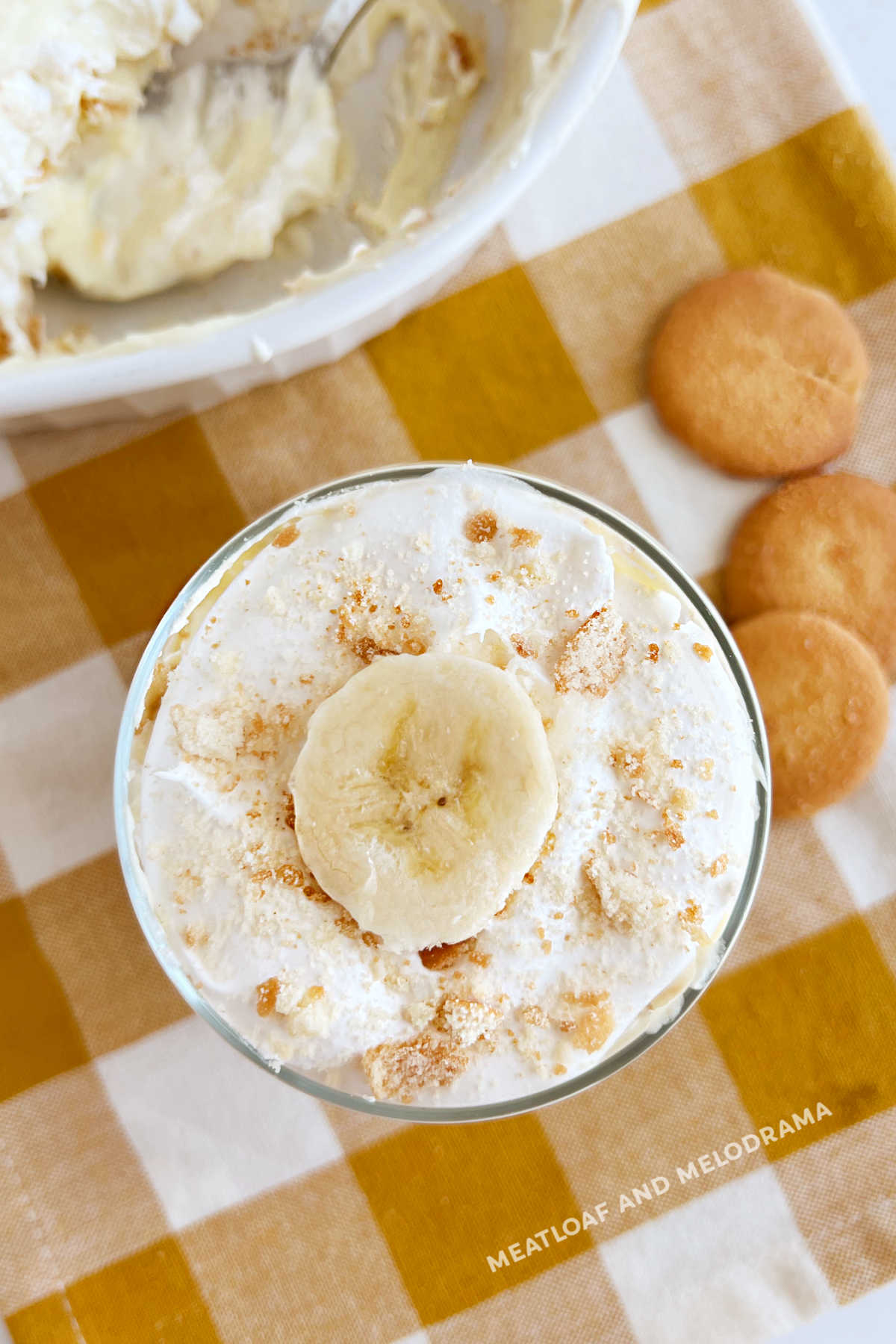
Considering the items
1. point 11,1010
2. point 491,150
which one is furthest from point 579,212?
point 11,1010

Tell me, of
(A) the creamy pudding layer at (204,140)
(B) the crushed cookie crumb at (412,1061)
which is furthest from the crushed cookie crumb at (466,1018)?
(A) the creamy pudding layer at (204,140)

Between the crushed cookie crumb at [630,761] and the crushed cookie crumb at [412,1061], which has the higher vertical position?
the crushed cookie crumb at [630,761]

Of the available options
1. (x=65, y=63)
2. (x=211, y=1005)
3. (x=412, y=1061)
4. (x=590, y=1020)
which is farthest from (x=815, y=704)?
(x=65, y=63)

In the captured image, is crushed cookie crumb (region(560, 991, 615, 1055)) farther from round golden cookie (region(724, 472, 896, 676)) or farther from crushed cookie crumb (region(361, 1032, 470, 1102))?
round golden cookie (region(724, 472, 896, 676))

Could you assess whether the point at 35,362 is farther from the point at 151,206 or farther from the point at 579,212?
the point at 579,212

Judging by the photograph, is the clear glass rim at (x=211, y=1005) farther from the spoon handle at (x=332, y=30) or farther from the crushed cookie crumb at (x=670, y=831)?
the spoon handle at (x=332, y=30)

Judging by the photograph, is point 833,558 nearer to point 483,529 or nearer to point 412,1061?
point 483,529
